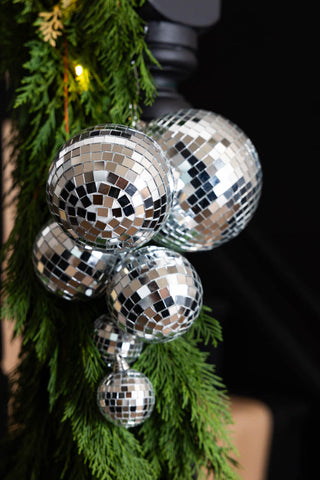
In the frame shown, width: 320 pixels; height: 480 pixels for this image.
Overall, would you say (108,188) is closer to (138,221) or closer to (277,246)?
(138,221)

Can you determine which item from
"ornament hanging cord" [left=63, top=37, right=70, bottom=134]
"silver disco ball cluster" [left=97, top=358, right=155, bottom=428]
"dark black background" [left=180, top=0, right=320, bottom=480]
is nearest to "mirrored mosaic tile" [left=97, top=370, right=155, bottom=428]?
"silver disco ball cluster" [left=97, top=358, right=155, bottom=428]

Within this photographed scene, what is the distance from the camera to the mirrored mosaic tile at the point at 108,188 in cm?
40

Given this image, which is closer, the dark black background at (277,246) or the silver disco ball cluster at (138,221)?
the silver disco ball cluster at (138,221)

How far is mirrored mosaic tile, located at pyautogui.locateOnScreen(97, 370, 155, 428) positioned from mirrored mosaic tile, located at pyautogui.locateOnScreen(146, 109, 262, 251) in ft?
0.54

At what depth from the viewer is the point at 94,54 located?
23.3 inches

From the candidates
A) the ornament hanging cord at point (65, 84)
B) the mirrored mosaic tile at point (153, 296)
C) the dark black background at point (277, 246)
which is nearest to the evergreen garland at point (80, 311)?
the ornament hanging cord at point (65, 84)

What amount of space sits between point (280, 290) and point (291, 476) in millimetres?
500

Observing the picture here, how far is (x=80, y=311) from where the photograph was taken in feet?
1.96

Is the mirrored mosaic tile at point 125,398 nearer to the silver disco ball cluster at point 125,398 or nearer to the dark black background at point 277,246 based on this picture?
the silver disco ball cluster at point 125,398

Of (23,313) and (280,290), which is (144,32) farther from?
(280,290)

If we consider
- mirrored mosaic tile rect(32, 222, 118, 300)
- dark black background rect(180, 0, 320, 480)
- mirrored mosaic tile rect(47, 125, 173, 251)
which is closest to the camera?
mirrored mosaic tile rect(47, 125, 173, 251)

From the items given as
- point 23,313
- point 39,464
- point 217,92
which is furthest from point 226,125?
point 217,92

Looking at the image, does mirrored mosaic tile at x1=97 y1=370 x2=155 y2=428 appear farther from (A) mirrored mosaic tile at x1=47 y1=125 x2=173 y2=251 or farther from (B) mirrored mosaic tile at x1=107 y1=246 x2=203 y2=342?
(A) mirrored mosaic tile at x1=47 y1=125 x2=173 y2=251

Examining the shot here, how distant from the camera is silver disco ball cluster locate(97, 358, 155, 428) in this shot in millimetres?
506
